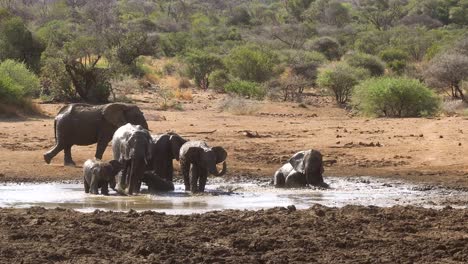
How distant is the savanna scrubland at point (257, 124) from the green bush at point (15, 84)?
58 mm

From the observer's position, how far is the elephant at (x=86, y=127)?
17016 mm

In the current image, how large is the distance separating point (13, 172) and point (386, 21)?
5820 centimetres

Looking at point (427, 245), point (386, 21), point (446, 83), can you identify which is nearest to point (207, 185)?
point (427, 245)

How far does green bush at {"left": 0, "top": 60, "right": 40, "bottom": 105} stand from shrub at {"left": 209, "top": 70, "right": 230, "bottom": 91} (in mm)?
8764

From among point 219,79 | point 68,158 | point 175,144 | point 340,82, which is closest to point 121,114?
point 68,158

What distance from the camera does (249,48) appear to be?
141 feet

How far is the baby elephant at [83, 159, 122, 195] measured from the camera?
1364cm

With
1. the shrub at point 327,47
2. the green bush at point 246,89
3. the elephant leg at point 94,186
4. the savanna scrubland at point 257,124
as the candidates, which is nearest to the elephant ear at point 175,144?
the elephant leg at point 94,186

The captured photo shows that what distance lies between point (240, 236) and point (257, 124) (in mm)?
15327

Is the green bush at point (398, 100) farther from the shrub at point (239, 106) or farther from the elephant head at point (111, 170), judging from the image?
the elephant head at point (111, 170)

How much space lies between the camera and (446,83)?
110 ft

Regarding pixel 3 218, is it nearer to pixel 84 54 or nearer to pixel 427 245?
pixel 427 245

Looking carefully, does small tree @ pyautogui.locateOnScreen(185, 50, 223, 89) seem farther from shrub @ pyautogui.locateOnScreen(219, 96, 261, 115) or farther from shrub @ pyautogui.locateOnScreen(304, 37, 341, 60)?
shrub @ pyautogui.locateOnScreen(304, 37, 341, 60)

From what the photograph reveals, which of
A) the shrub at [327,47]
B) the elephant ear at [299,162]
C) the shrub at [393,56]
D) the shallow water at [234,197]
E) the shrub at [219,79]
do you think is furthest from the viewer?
the shrub at [327,47]
